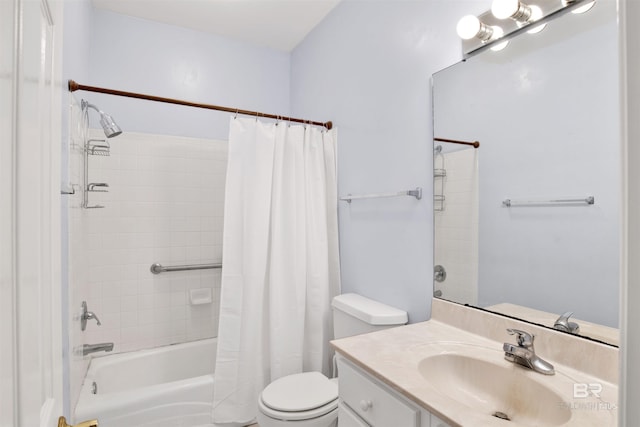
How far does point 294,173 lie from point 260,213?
0.33m

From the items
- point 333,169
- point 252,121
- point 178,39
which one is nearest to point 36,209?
point 252,121

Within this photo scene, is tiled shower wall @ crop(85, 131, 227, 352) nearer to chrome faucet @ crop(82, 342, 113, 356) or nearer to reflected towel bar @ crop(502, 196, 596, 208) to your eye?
chrome faucet @ crop(82, 342, 113, 356)

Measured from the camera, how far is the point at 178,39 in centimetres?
255

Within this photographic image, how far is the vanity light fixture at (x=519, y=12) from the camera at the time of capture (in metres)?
1.17

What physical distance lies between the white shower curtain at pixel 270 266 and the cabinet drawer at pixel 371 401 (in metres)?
0.79

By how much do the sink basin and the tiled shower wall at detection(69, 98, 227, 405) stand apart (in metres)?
1.94

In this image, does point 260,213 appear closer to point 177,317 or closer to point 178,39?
point 177,317

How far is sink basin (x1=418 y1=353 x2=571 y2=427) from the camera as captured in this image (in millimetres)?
940

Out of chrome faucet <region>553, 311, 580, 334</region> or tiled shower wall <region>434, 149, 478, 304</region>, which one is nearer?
chrome faucet <region>553, 311, 580, 334</region>

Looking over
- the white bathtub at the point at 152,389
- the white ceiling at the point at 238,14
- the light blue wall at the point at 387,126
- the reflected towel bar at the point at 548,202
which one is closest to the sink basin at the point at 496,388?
the light blue wall at the point at 387,126

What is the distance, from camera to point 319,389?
1.69 meters

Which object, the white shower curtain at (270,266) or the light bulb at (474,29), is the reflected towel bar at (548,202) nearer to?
the light bulb at (474,29)

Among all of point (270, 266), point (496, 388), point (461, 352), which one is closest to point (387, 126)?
point (270, 266)

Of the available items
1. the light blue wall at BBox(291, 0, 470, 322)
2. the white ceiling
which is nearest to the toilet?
the light blue wall at BBox(291, 0, 470, 322)
